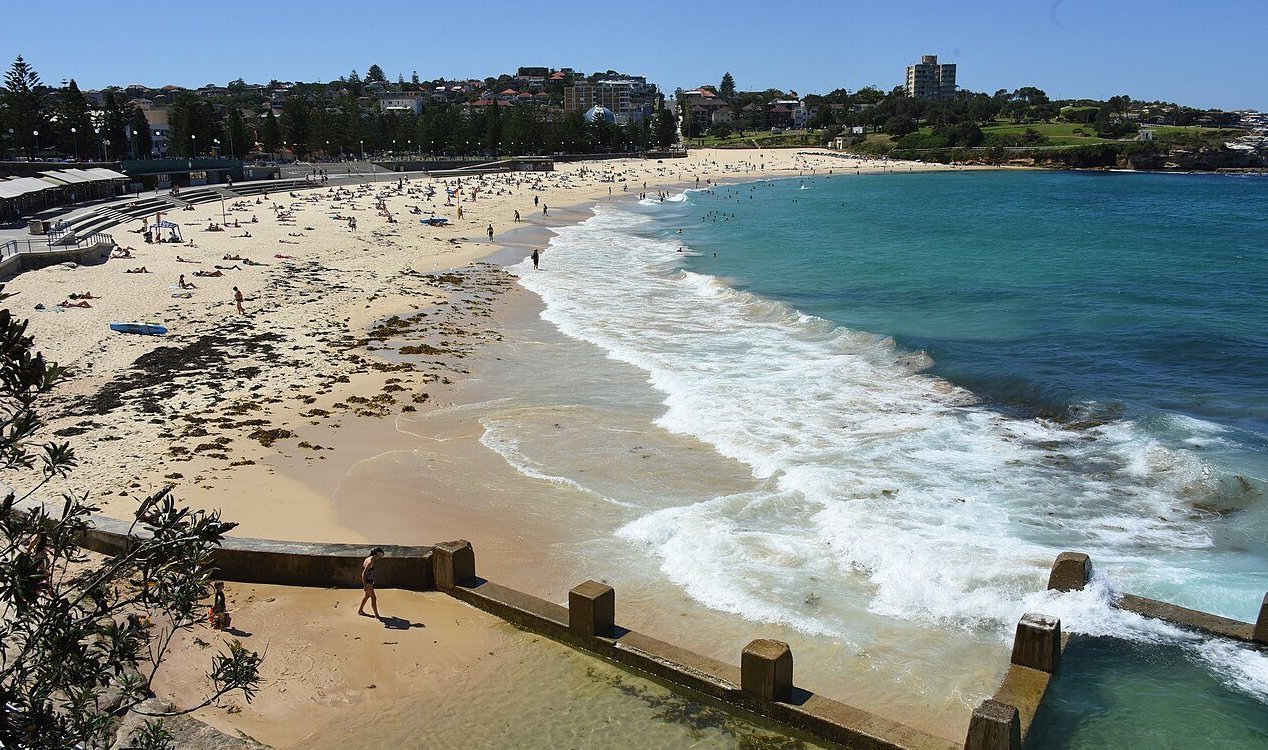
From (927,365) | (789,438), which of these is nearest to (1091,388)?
(927,365)

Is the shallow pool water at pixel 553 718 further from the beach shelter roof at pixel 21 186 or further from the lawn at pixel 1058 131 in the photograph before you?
the lawn at pixel 1058 131

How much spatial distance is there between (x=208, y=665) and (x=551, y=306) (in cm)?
2353

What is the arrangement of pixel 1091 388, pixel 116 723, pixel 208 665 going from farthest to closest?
pixel 1091 388 → pixel 208 665 → pixel 116 723

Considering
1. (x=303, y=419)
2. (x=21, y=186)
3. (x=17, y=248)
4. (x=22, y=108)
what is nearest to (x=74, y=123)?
(x=22, y=108)

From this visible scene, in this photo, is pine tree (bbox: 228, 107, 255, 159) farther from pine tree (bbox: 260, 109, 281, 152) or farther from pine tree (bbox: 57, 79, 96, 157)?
pine tree (bbox: 57, 79, 96, 157)

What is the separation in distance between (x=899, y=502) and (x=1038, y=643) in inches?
207

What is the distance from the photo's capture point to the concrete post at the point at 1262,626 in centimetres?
975

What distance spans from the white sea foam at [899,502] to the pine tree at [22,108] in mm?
64570

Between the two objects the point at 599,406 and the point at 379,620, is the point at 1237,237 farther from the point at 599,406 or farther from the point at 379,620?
the point at 379,620

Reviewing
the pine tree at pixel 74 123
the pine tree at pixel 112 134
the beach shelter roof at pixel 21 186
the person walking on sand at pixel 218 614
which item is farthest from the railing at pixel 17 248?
the pine tree at pixel 112 134

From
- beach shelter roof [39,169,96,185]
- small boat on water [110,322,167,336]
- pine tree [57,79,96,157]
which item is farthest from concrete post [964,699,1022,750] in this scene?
pine tree [57,79,96,157]

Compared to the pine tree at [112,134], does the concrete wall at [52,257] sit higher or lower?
lower

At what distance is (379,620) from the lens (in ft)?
34.2

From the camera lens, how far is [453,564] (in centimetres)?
1089
